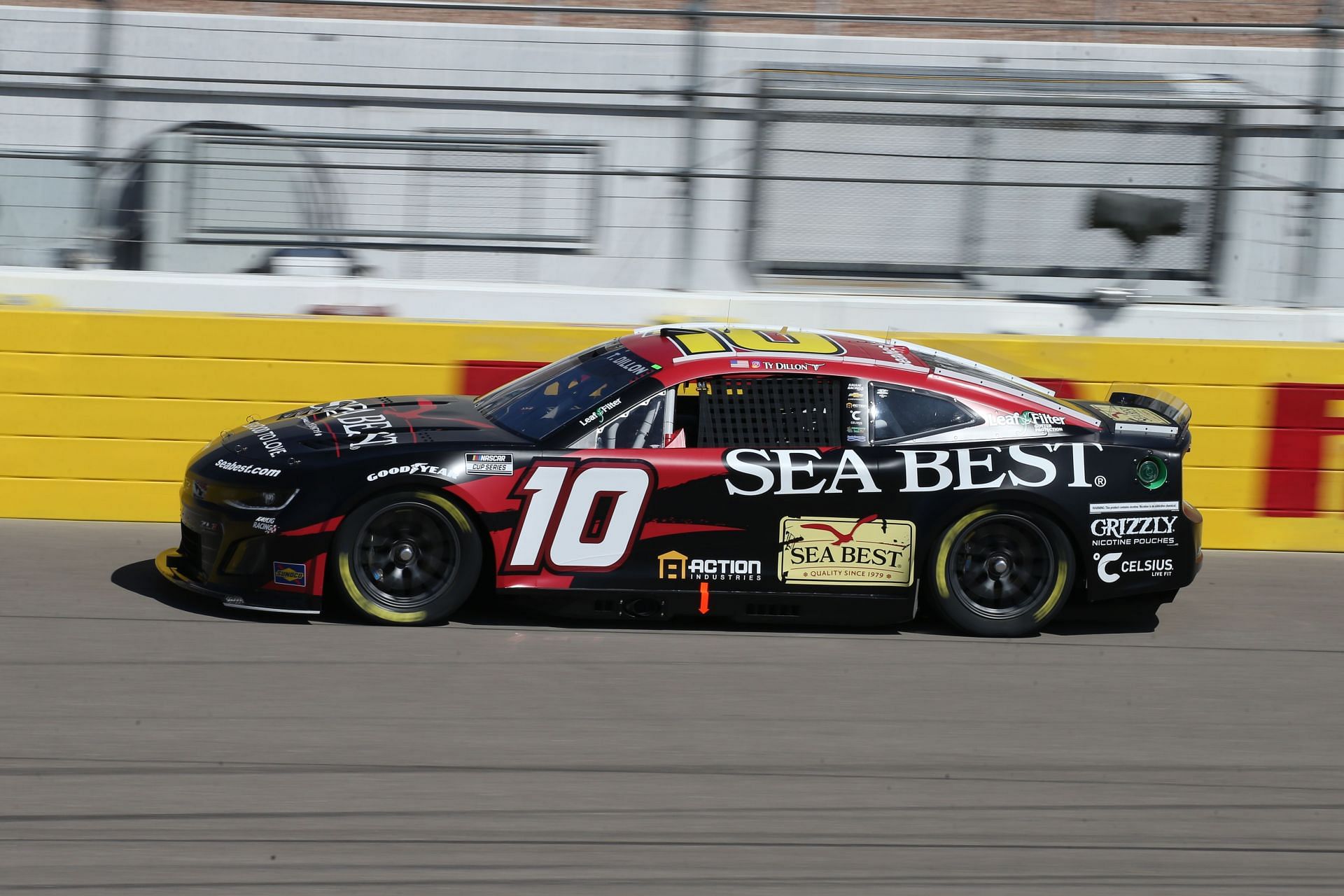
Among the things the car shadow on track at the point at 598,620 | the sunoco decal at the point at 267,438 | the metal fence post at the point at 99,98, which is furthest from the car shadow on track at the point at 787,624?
the metal fence post at the point at 99,98

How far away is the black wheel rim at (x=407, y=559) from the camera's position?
19.5ft

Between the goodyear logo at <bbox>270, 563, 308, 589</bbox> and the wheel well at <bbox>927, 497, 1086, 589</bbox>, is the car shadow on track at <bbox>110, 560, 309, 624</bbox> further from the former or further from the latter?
the wheel well at <bbox>927, 497, 1086, 589</bbox>

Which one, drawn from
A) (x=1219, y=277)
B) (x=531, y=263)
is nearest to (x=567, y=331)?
(x=531, y=263)

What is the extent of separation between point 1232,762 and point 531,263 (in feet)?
15.8

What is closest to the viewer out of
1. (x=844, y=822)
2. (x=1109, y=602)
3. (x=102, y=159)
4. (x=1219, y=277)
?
(x=844, y=822)

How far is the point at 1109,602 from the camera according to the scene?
697 cm

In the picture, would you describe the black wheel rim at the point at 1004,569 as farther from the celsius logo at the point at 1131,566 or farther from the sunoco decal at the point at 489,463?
the sunoco decal at the point at 489,463

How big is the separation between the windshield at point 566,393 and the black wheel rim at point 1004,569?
1580 millimetres

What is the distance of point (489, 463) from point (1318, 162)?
16.6 ft

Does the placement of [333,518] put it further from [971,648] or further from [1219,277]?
[1219,277]

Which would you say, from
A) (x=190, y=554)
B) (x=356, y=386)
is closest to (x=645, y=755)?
(x=190, y=554)

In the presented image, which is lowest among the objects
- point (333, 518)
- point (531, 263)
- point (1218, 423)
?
point (333, 518)

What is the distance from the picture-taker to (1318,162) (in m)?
8.06

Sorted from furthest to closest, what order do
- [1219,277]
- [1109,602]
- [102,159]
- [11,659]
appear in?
[1219,277]
[102,159]
[1109,602]
[11,659]
